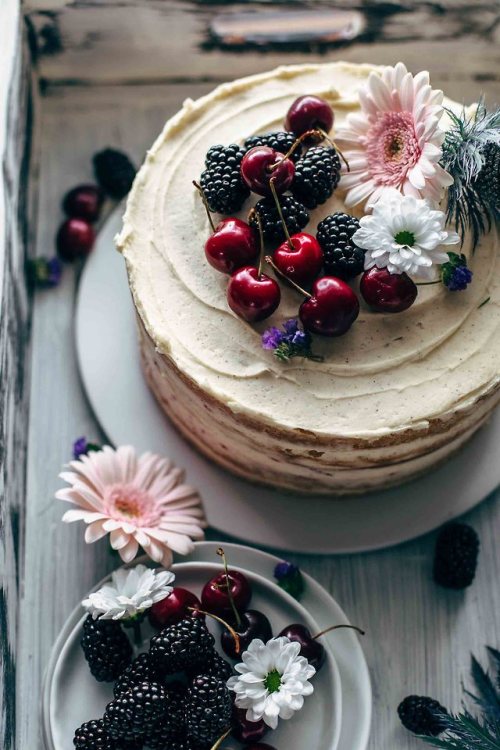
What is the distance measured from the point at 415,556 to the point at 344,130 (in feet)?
2.75

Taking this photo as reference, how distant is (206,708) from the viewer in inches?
63.7

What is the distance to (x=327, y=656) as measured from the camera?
5.79 feet

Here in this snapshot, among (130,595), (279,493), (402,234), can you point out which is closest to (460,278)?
(402,234)

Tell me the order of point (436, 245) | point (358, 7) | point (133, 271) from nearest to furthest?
point (436, 245)
point (133, 271)
point (358, 7)

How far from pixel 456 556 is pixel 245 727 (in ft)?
1.69

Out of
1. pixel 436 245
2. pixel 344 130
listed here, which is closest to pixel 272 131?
pixel 344 130

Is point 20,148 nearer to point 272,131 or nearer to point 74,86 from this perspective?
point 74,86

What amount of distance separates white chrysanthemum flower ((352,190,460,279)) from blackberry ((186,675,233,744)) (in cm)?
73

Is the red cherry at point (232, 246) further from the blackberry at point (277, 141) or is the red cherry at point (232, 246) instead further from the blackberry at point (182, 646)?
the blackberry at point (182, 646)

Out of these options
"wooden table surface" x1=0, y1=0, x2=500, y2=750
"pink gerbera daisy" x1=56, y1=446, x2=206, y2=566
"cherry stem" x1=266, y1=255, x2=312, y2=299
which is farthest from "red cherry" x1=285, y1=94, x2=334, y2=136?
"pink gerbera daisy" x1=56, y1=446, x2=206, y2=566

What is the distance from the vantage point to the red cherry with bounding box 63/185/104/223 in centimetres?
221

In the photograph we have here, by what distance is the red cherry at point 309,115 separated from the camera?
5.74 feet

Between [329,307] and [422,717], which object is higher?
[329,307]

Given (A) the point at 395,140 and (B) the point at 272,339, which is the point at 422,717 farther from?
(A) the point at 395,140
